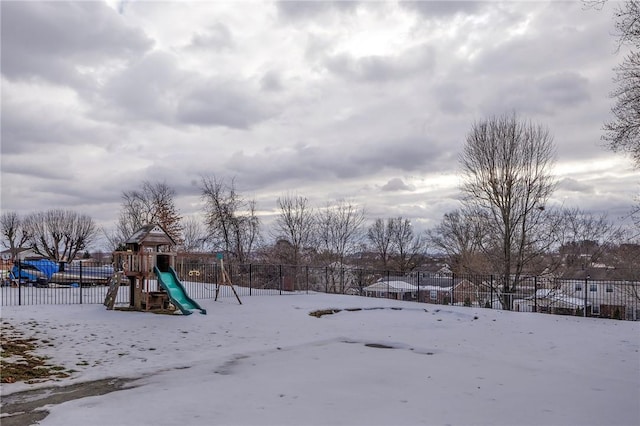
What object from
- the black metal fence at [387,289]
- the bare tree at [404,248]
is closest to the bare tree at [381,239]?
the bare tree at [404,248]

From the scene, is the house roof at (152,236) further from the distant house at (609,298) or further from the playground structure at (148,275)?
the distant house at (609,298)

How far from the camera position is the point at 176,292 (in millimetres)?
17500

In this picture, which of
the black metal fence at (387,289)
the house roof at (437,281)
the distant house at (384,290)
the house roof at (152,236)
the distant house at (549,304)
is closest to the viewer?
the house roof at (152,236)

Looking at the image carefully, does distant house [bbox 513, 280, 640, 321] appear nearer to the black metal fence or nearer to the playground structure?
the black metal fence

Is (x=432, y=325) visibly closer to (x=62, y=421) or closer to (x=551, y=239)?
(x=62, y=421)

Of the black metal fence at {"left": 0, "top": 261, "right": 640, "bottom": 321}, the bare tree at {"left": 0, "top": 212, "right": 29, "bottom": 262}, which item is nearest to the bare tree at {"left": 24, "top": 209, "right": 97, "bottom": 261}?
the bare tree at {"left": 0, "top": 212, "right": 29, "bottom": 262}

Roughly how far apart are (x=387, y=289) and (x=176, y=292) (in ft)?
43.9

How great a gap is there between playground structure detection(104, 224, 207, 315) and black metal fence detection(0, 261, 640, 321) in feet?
5.83

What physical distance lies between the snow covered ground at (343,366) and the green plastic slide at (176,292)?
90cm

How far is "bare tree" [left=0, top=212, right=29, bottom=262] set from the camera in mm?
59000

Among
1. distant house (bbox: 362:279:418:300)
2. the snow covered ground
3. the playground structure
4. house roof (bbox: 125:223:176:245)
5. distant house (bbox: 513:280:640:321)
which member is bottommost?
distant house (bbox: 362:279:418:300)

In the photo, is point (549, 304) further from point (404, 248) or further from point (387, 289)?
point (404, 248)

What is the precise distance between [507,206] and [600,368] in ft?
57.6

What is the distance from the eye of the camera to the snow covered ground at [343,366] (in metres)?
6.37
